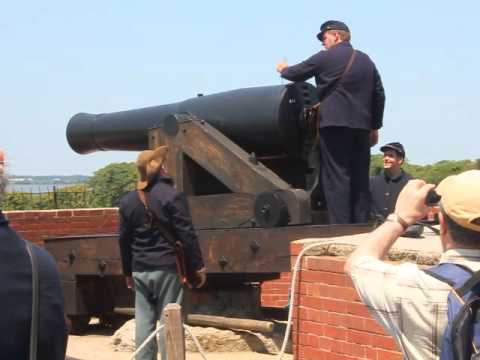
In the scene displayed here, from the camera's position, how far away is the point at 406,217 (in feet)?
10.4

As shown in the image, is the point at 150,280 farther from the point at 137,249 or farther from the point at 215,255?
the point at 215,255

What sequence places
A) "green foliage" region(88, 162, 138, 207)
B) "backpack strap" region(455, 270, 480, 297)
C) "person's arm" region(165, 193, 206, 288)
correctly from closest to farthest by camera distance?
"backpack strap" region(455, 270, 480, 297), "person's arm" region(165, 193, 206, 288), "green foliage" region(88, 162, 138, 207)

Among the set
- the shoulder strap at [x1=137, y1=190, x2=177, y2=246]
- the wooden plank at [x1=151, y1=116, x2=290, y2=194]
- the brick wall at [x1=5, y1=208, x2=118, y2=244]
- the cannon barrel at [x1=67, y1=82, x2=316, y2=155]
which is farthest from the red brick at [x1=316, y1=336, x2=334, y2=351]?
the brick wall at [x1=5, y1=208, x2=118, y2=244]

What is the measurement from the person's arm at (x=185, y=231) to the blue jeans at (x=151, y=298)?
151mm

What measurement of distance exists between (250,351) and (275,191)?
1.29m

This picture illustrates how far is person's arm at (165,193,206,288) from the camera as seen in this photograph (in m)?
7.10

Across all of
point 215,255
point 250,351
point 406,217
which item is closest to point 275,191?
point 215,255

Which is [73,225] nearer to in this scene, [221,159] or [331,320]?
[221,159]

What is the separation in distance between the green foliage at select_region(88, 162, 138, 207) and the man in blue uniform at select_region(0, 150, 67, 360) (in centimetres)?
→ 1873

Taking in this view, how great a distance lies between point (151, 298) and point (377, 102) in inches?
97.8

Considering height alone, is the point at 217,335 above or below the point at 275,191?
below

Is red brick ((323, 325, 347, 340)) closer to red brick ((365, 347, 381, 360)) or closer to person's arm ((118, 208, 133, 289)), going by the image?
red brick ((365, 347, 381, 360))

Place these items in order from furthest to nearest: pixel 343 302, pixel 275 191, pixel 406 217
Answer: pixel 275 191, pixel 343 302, pixel 406 217

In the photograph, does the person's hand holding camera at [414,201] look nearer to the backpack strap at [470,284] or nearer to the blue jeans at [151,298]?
the backpack strap at [470,284]
